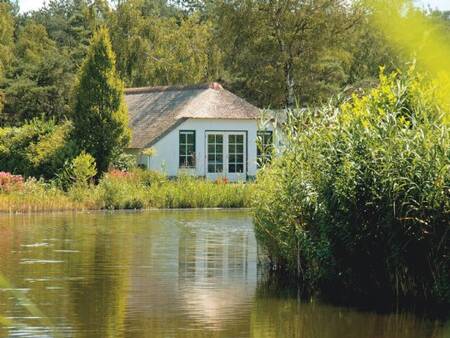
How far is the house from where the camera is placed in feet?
125

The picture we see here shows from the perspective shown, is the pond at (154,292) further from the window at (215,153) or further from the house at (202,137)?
the window at (215,153)

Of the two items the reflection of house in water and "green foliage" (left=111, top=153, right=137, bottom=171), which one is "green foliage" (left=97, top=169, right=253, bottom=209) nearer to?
"green foliage" (left=111, top=153, right=137, bottom=171)

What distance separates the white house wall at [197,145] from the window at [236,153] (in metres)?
0.30

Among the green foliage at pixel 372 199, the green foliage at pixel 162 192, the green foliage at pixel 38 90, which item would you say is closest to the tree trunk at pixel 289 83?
the green foliage at pixel 38 90

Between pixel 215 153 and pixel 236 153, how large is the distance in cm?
100

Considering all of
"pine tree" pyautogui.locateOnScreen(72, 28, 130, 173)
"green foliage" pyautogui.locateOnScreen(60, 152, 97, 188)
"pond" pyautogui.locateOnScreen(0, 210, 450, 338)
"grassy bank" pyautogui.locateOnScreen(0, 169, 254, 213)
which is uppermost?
"pine tree" pyautogui.locateOnScreen(72, 28, 130, 173)

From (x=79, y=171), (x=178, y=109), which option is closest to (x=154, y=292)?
(x=79, y=171)

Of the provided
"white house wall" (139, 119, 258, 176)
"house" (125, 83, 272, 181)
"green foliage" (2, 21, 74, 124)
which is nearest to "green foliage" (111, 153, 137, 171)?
"house" (125, 83, 272, 181)

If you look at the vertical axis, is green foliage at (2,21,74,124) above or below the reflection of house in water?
above

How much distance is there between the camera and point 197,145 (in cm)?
3859

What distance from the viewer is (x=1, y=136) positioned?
3478 centimetres

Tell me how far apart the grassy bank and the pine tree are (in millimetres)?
1244

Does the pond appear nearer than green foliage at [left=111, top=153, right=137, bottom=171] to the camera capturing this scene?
Yes

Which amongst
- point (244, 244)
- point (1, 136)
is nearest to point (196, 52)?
point (1, 136)
